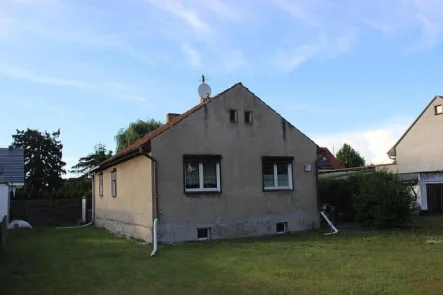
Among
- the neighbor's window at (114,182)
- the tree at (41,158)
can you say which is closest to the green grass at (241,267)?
the neighbor's window at (114,182)

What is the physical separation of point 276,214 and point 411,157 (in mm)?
25451

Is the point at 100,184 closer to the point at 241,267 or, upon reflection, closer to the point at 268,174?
the point at 268,174

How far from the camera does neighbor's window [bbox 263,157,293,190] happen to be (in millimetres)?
18531

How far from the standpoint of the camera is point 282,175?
19.1 m

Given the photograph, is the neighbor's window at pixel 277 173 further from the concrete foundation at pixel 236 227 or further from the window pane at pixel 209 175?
the window pane at pixel 209 175

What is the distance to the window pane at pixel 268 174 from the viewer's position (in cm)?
1853

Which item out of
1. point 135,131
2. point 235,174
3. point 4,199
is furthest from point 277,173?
point 135,131

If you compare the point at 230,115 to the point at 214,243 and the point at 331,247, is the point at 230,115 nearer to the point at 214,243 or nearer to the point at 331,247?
the point at 214,243

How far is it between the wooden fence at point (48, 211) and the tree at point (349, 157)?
1862 inches

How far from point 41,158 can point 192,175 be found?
46.7 meters

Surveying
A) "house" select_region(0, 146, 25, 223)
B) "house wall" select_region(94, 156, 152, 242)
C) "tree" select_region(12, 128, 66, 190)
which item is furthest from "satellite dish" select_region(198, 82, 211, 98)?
"tree" select_region(12, 128, 66, 190)

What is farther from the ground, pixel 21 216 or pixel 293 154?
pixel 293 154

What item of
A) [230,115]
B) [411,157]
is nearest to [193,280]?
[230,115]

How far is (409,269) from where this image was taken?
9.62m
